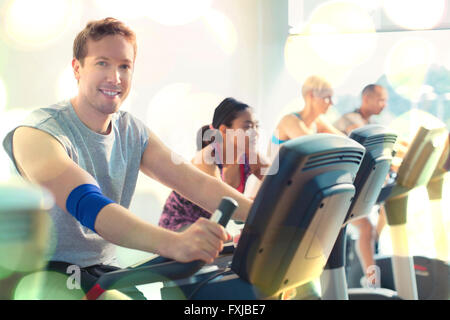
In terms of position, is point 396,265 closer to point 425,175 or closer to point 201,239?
point 425,175

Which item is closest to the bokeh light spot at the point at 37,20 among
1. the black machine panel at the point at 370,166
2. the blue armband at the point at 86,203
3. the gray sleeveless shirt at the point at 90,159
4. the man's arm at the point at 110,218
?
the gray sleeveless shirt at the point at 90,159

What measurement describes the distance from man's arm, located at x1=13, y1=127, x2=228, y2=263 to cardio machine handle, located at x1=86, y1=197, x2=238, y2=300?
0.6 inches

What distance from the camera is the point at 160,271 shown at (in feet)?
2.91

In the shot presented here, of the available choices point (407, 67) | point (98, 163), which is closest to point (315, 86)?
point (98, 163)

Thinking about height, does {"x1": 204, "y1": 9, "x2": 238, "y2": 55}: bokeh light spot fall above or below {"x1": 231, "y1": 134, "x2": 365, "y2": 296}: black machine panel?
above

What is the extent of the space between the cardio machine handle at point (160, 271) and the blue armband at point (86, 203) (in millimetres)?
118

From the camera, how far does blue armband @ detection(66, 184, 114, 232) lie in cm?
93

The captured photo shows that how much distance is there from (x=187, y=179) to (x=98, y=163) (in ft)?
0.83

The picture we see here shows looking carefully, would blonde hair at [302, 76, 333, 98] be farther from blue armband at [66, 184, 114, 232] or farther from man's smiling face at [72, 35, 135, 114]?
blue armband at [66, 184, 114, 232]

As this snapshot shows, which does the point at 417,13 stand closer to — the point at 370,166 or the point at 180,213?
the point at 180,213

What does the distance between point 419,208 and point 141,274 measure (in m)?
3.50

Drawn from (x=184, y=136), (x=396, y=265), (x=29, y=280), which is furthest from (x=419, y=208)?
(x=29, y=280)

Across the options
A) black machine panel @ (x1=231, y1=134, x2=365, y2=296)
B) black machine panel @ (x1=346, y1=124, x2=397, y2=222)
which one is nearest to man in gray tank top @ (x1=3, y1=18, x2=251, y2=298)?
black machine panel @ (x1=231, y1=134, x2=365, y2=296)

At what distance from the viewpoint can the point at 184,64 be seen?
3.44 meters
